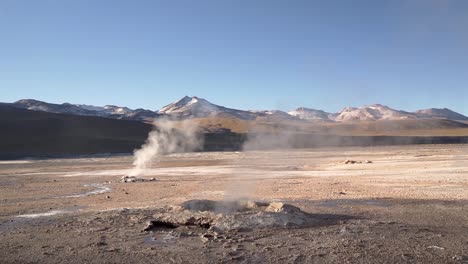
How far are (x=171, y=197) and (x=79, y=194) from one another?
6514mm

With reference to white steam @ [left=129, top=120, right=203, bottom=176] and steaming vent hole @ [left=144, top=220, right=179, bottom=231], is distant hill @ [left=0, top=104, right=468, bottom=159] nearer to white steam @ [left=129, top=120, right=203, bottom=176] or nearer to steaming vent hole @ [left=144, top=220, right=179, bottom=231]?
white steam @ [left=129, top=120, right=203, bottom=176]

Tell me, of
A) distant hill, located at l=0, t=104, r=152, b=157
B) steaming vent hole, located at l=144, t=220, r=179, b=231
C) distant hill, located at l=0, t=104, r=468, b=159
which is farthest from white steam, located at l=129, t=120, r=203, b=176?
steaming vent hole, located at l=144, t=220, r=179, b=231

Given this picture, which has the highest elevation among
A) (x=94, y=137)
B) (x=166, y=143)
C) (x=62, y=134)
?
(x=62, y=134)

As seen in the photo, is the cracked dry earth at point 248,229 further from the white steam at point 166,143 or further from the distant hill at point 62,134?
the distant hill at point 62,134

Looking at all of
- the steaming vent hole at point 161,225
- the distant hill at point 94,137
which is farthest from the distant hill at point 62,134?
the steaming vent hole at point 161,225

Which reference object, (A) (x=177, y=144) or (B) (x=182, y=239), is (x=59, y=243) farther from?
(A) (x=177, y=144)

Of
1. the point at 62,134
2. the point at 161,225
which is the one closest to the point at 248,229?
the point at 161,225

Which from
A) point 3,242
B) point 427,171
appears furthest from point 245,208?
point 427,171

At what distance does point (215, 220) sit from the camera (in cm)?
1491

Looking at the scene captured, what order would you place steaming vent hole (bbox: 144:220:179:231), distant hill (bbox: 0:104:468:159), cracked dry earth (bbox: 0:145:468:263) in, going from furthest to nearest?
distant hill (bbox: 0:104:468:159) < steaming vent hole (bbox: 144:220:179:231) < cracked dry earth (bbox: 0:145:468:263)

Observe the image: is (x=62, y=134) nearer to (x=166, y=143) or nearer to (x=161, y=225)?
(x=166, y=143)

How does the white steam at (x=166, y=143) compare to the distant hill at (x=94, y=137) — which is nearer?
the white steam at (x=166, y=143)

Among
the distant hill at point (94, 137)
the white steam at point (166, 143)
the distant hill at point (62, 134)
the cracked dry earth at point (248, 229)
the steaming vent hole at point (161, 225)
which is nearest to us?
the cracked dry earth at point (248, 229)

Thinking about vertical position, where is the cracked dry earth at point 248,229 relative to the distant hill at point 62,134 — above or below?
below
